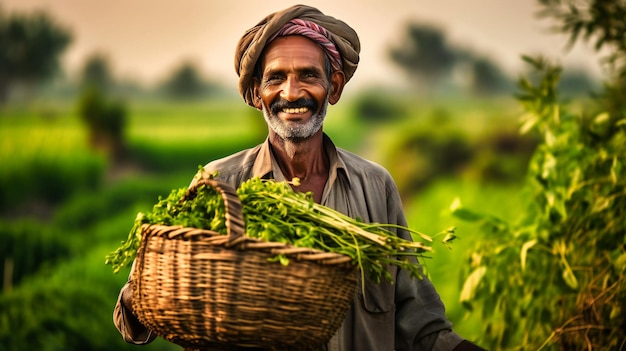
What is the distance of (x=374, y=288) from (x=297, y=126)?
616 mm

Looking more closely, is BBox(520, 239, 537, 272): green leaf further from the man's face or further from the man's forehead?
the man's forehead

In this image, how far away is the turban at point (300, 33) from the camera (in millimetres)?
3580

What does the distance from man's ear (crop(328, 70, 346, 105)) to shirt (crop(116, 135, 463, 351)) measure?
166mm

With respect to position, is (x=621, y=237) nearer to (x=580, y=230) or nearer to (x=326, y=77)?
(x=580, y=230)

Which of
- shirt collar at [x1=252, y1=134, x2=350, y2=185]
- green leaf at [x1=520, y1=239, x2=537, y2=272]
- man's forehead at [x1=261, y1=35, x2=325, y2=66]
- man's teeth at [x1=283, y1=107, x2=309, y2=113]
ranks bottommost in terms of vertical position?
green leaf at [x1=520, y1=239, x2=537, y2=272]

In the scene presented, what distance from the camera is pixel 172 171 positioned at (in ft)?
51.9

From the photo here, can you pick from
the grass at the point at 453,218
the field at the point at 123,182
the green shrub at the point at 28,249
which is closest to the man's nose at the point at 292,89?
the grass at the point at 453,218

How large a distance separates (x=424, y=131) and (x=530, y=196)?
1176 cm

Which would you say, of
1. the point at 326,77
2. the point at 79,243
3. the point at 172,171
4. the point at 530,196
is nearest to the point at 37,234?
the point at 79,243

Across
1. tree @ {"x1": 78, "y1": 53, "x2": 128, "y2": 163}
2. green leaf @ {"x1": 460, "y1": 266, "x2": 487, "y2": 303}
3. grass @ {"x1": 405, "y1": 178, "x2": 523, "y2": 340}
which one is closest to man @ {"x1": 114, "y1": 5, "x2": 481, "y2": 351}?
green leaf @ {"x1": 460, "y1": 266, "x2": 487, "y2": 303}

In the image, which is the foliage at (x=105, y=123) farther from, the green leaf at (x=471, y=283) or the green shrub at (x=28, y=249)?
the green leaf at (x=471, y=283)

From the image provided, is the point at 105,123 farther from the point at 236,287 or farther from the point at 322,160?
the point at 236,287

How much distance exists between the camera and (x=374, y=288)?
3.66m

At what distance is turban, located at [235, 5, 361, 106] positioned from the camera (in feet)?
11.7
